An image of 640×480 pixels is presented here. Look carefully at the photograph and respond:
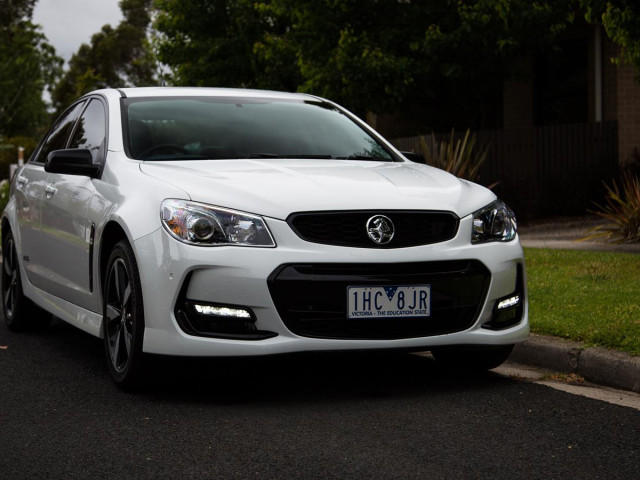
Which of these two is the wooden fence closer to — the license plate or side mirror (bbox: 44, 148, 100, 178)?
side mirror (bbox: 44, 148, 100, 178)

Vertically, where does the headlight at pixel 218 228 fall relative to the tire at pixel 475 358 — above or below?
above

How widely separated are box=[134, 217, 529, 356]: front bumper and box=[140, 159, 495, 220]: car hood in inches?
6.4

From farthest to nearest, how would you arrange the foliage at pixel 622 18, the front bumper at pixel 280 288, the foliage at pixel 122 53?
1. the foliage at pixel 122 53
2. the foliage at pixel 622 18
3. the front bumper at pixel 280 288

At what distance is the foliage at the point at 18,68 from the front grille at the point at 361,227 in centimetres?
6308

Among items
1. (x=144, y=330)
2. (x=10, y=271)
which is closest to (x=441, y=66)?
(x=10, y=271)

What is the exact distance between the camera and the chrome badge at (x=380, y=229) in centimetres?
492

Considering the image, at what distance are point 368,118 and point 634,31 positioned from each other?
16.3 m

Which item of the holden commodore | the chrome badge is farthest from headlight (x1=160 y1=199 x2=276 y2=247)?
the chrome badge

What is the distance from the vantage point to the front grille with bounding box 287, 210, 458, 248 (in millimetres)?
4867

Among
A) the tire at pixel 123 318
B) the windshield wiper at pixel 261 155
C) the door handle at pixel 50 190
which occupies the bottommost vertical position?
the tire at pixel 123 318

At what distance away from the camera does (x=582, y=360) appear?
5.63 metres

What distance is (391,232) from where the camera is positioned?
4.95 meters

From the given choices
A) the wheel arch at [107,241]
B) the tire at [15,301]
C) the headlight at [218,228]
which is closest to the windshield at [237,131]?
the wheel arch at [107,241]

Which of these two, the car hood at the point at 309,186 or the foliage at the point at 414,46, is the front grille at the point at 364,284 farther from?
the foliage at the point at 414,46
